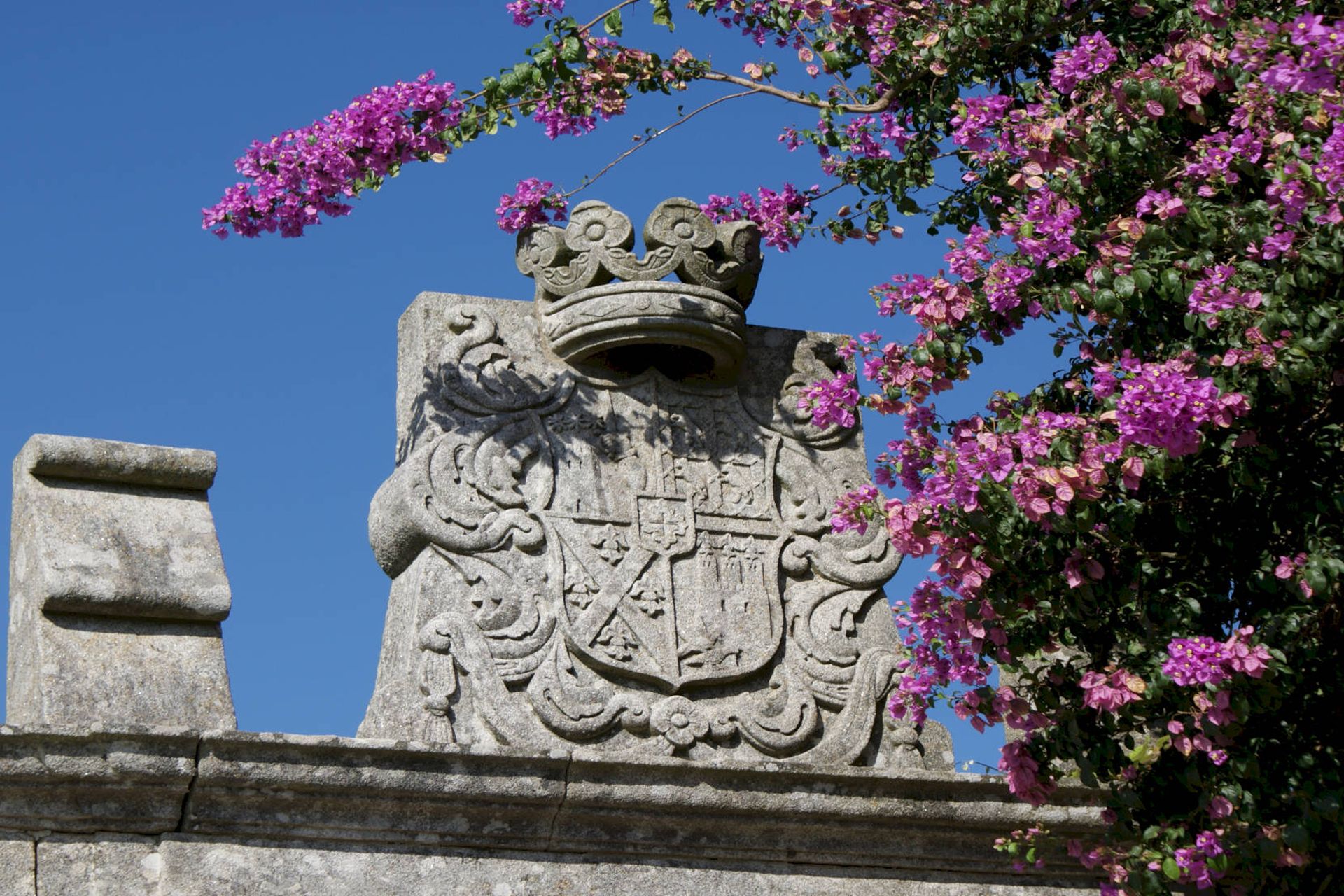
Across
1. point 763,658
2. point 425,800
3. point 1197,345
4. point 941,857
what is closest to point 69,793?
point 425,800

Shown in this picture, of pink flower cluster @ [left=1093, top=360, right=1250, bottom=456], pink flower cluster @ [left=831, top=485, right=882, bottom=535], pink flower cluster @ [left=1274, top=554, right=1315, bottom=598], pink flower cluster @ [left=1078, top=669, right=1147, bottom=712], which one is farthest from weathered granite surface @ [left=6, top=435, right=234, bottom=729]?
pink flower cluster @ [left=1274, top=554, right=1315, bottom=598]

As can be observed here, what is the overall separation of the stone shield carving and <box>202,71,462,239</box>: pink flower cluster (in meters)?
0.43

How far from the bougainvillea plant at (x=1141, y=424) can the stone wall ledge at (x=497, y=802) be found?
23 centimetres

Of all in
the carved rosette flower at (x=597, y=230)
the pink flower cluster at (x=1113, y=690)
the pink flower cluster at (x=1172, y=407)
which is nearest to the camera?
the pink flower cluster at (x=1172, y=407)

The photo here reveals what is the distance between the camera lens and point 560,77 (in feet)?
21.6

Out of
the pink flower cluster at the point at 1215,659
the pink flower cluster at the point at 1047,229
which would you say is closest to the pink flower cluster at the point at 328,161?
the pink flower cluster at the point at 1047,229

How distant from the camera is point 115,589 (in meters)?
5.52

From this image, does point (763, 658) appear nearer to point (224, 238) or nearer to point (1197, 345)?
point (1197, 345)

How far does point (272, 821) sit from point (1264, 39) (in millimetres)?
3034

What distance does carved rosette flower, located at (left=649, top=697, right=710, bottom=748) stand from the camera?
5.85 m

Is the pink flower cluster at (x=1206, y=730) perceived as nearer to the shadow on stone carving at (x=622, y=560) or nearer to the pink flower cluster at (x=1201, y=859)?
the pink flower cluster at (x=1201, y=859)

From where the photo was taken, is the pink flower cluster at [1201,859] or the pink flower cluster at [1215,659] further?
the pink flower cluster at [1201,859]

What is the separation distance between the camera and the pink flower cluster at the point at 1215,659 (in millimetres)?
4906

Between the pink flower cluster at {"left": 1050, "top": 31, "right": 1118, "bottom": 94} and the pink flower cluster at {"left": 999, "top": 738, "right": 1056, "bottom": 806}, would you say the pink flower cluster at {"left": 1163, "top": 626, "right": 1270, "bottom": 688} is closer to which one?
the pink flower cluster at {"left": 999, "top": 738, "right": 1056, "bottom": 806}
